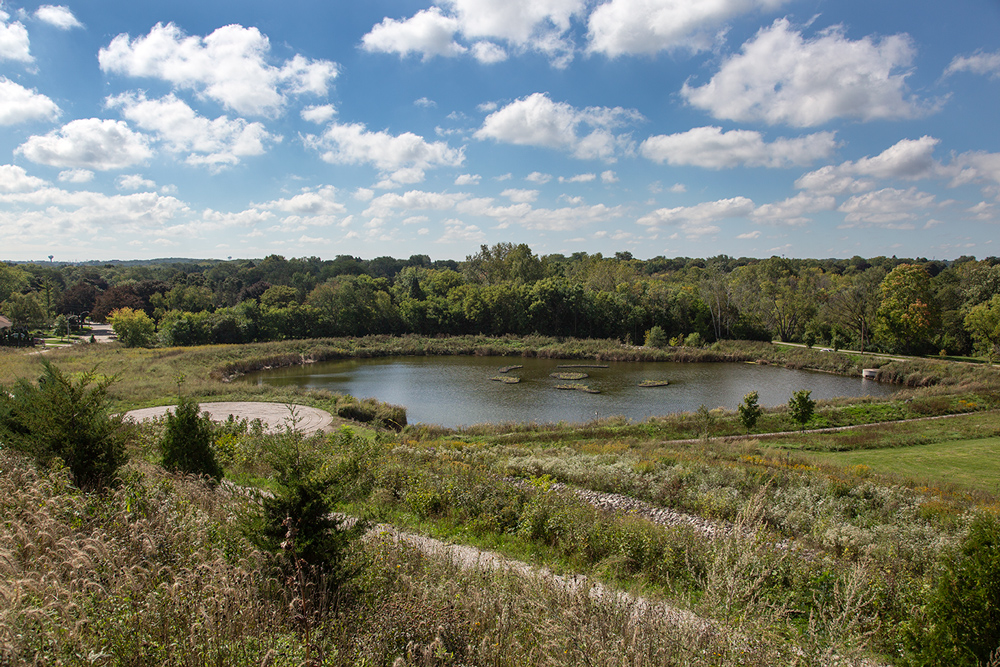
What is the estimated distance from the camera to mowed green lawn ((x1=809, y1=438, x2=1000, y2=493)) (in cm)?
1480

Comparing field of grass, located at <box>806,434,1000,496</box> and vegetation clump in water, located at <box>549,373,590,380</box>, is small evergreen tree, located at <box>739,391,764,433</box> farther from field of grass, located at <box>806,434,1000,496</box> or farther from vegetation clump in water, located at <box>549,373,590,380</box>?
vegetation clump in water, located at <box>549,373,590,380</box>

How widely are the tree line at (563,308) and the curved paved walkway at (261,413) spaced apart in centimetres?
3546

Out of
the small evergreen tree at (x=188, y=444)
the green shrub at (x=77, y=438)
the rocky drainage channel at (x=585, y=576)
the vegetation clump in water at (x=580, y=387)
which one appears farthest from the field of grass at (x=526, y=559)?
the vegetation clump in water at (x=580, y=387)

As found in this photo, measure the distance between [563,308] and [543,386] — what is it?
98.6 ft

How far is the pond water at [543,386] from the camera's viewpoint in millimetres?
29078

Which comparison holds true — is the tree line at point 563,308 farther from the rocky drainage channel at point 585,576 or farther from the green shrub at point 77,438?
the green shrub at point 77,438

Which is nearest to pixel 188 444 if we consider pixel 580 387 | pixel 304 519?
pixel 304 519

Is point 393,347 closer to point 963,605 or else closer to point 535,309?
point 535,309

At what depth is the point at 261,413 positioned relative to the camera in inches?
874

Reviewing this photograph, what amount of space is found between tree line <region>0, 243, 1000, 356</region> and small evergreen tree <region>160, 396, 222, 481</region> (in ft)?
165

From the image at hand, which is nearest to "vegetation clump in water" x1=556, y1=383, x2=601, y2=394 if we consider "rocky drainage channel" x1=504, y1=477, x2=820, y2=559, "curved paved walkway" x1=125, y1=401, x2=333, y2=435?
"curved paved walkway" x1=125, y1=401, x2=333, y2=435

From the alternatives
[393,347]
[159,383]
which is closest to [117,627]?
[159,383]

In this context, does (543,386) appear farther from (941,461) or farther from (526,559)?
(526,559)

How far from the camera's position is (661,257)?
500 ft
